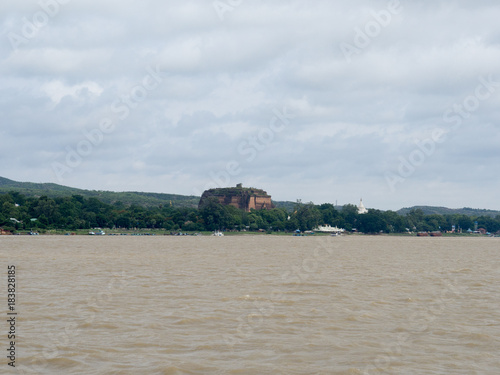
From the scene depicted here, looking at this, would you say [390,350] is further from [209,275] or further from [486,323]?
[209,275]

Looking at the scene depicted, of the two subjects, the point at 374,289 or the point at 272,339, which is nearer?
the point at 272,339

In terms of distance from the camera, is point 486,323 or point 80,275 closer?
point 486,323

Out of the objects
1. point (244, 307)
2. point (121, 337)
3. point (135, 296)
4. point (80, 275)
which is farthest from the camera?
point (80, 275)

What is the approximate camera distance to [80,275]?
35562 millimetres

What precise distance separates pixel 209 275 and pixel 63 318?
1728 centimetres

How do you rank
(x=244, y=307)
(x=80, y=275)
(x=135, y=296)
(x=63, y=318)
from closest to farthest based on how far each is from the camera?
1. (x=63, y=318)
2. (x=244, y=307)
3. (x=135, y=296)
4. (x=80, y=275)

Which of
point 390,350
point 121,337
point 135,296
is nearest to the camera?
point 390,350

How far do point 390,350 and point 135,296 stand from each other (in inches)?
534

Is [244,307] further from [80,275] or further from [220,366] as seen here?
[80,275]

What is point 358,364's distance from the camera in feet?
47.0

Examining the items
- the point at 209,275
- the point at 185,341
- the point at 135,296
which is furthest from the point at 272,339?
the point at 209,275

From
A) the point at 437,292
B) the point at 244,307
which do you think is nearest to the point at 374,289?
the point at 437,292

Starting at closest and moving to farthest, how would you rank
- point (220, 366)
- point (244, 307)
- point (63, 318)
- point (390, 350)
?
point (220, 366) < point (390, 350) < point (63, 318) < point (244, 307)

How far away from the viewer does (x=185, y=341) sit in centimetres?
1650
